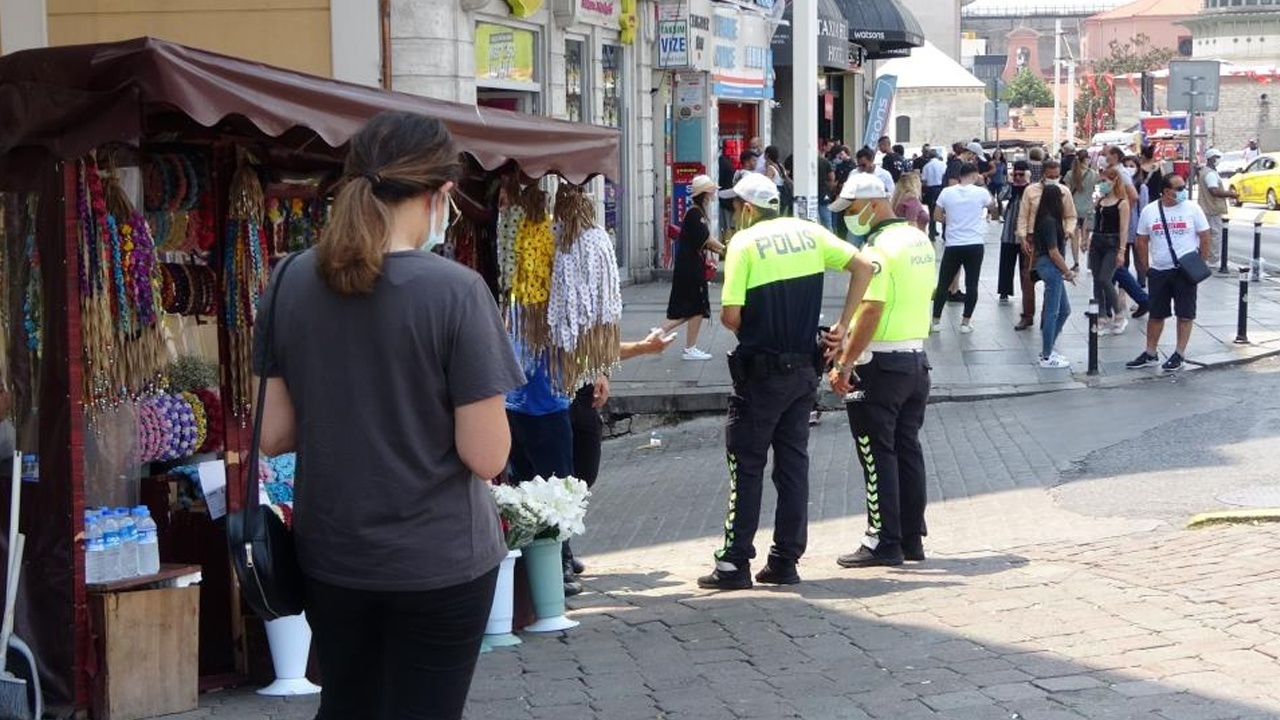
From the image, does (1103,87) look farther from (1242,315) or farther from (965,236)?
(1242,315)

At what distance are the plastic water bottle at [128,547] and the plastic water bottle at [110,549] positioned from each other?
1 cm

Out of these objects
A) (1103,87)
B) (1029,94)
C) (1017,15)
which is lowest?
(1103,87)

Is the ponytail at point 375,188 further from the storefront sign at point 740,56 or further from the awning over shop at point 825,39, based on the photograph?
the awning over shop at point 825,39

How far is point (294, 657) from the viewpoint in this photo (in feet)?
20.5

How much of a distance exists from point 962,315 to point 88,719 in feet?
46.8

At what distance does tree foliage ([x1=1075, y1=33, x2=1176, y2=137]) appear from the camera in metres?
96.3

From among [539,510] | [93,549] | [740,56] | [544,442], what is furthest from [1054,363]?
[740,56]

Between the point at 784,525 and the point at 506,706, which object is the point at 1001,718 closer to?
the point at 506,706

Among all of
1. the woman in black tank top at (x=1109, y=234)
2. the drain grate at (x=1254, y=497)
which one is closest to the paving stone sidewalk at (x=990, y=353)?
the woman in black tank top at (x=1109, y=234)

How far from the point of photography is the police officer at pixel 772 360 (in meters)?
7.71

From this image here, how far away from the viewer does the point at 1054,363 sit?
15.5 metres

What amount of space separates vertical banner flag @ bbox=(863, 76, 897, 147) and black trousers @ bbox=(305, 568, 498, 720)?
26.0 m

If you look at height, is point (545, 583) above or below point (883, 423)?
below

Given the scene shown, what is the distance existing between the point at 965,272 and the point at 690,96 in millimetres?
8998
